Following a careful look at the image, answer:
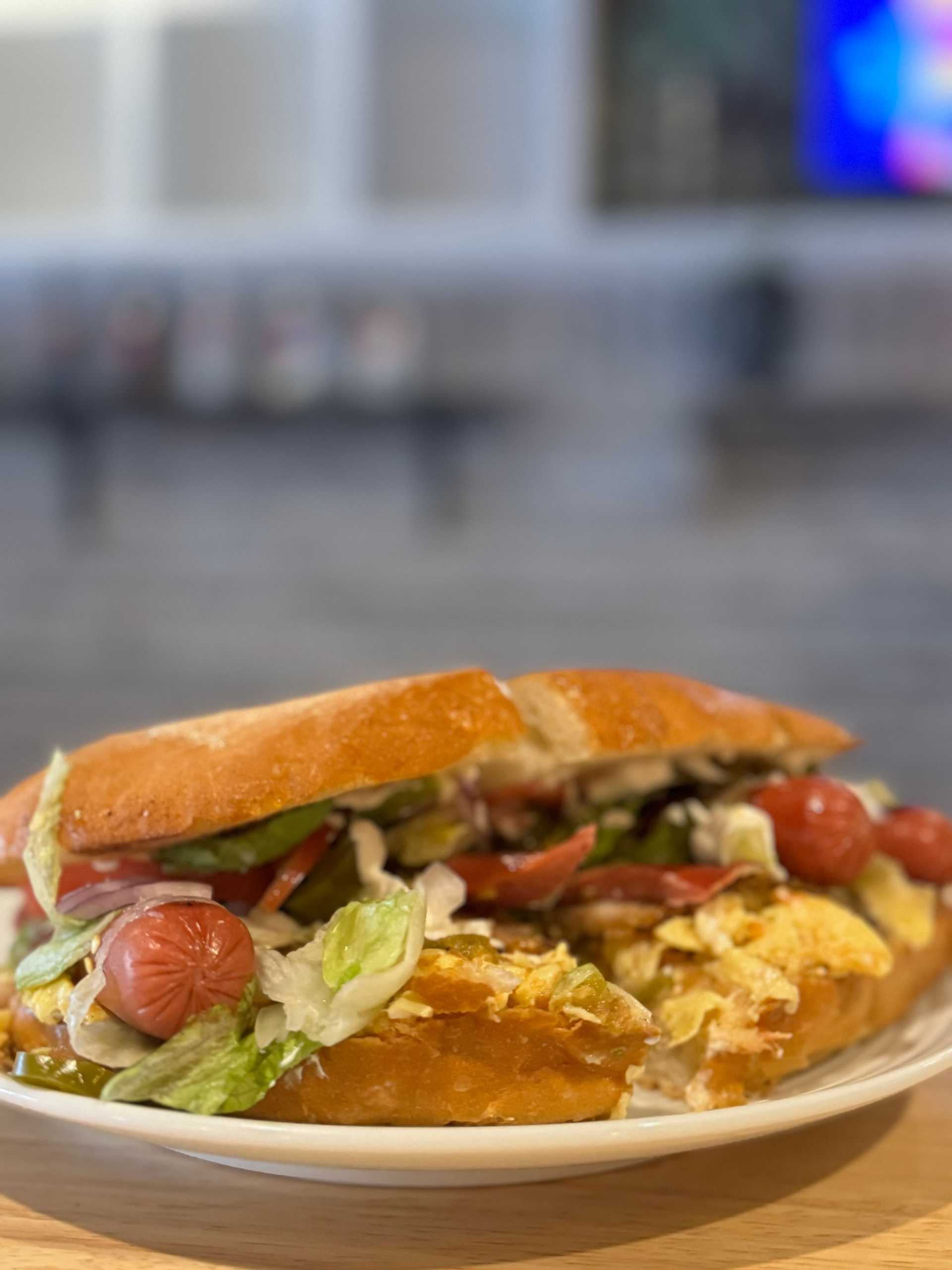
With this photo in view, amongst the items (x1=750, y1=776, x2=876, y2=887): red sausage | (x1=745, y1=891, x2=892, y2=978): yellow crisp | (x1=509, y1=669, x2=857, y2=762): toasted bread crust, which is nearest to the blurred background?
(x1=509, y1=669, x2=857, y2=762): toasted bread crust

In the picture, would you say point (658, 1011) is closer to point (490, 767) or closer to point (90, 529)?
point (490, 767)

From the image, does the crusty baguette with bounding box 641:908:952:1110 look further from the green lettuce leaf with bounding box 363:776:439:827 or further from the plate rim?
the green lettuce leaf with bounding box 363:776:439:827

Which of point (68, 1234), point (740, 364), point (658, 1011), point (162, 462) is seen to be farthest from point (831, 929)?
point (162, 462)

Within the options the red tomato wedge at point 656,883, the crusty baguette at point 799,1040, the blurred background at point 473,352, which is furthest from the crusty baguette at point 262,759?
the blurred background at point 473,352

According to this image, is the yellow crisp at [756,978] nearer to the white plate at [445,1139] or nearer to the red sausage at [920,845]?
the white plate at [445,1139]

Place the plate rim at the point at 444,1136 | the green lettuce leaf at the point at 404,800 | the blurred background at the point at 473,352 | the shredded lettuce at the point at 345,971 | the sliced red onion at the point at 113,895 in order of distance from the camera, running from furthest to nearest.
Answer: the blurred background at the point at 473,352
the green lettuce leaf at the point at 404,800
the sliced red onion at the point at 113,895
the shredded lettuce at the point at 345,971
the plate rim at the point at 444,1136

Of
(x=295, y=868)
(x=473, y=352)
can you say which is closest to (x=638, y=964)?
(x=295, y=868)

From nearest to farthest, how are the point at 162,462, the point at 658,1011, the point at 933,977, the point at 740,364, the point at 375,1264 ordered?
the point at 375,1264
the point at 658,1011
the point at 933,977
the point at 740,364
the point at 162,462
